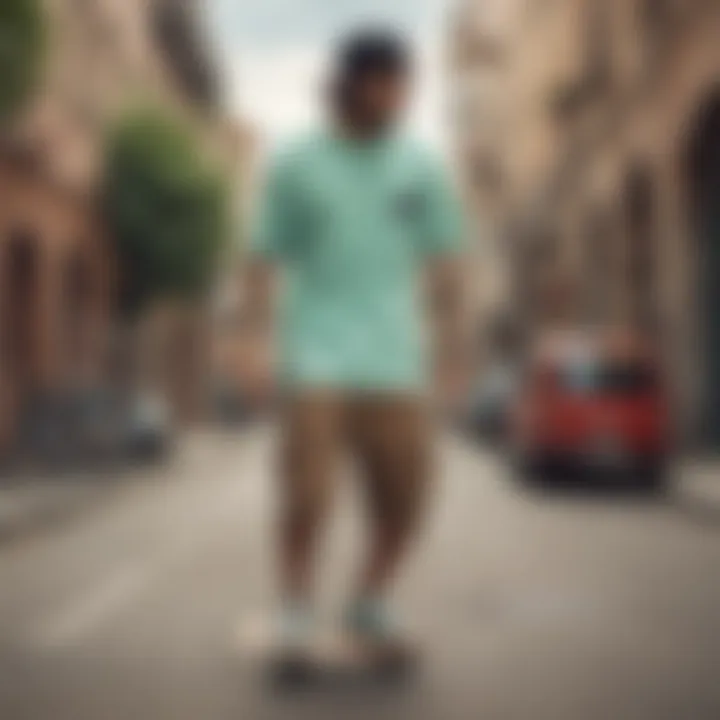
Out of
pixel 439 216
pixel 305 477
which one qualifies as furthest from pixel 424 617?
pixel 439 216

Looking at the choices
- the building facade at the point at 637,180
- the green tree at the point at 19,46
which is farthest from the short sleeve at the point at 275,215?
the building facade at the point at 637,180

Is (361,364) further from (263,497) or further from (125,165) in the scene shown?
(125,165)

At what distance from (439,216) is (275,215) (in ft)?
1.37

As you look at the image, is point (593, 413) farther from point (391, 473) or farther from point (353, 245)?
point (353, 245)

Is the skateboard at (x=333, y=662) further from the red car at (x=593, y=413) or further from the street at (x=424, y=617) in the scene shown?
the red car at (x=593, y=413)

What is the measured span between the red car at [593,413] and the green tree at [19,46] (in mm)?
5437

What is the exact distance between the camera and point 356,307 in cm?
382

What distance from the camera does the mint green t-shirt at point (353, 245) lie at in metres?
3.77

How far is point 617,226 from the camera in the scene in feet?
77.2

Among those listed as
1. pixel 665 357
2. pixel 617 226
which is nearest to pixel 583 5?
pixel 617 226

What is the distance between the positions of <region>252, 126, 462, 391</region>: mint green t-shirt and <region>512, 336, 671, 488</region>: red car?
935 centimetres

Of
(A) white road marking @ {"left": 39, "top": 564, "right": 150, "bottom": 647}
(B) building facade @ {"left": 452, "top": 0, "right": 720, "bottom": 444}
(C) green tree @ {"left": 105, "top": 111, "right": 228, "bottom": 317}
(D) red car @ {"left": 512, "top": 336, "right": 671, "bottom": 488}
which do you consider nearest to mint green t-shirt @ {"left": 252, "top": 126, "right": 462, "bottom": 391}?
(A) white road marking @ {"left": 39, "top": 564, "right": 150, "bottom": 647}

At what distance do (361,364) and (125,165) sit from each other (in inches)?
709

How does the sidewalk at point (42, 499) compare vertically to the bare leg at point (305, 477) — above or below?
below
